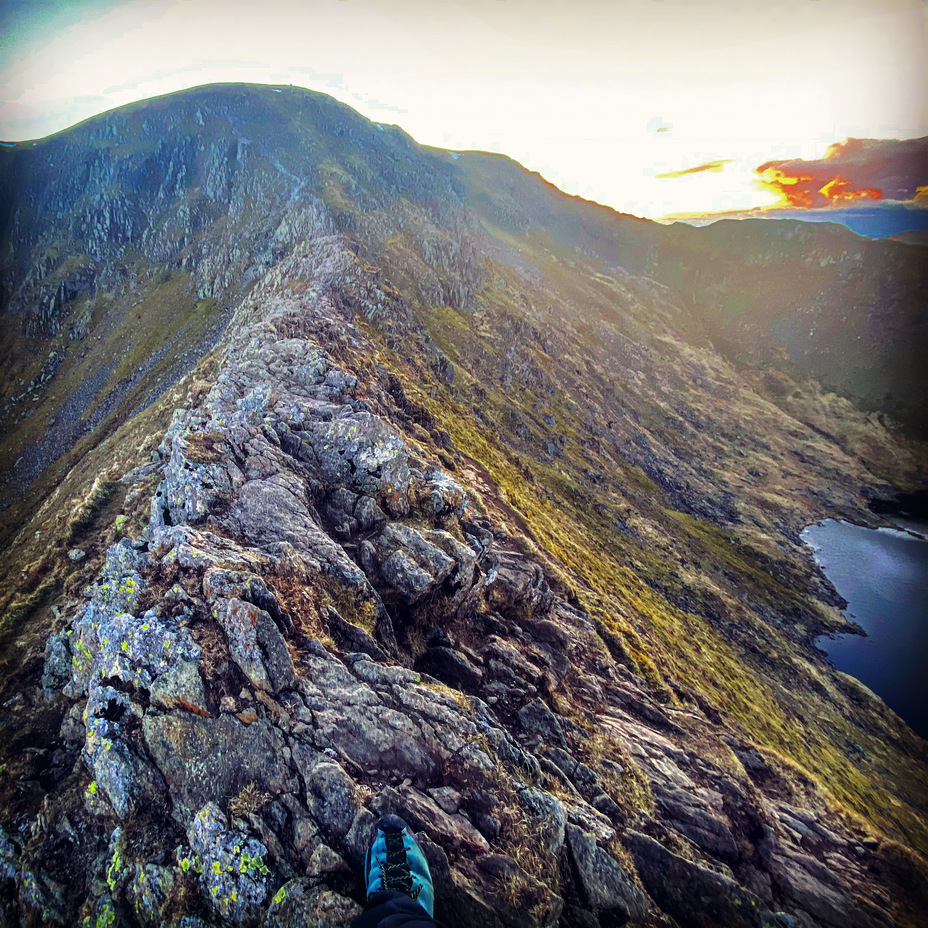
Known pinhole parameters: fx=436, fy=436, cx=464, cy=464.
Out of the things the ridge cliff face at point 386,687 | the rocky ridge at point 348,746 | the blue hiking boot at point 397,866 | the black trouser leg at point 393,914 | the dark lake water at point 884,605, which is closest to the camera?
the black trouser leg at point 393,914

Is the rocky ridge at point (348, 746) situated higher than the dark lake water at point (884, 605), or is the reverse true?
the rocky ridge at point (348, 746)

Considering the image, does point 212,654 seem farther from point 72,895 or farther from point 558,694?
point 558,694

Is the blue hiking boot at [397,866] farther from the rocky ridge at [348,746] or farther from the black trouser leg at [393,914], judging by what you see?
the rocky ridge at [348,746]

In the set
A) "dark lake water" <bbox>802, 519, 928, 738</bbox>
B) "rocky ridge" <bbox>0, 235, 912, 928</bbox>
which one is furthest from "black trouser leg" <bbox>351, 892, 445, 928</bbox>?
"dark lake water" <bbox>802, 519, 928, 738</bbox>

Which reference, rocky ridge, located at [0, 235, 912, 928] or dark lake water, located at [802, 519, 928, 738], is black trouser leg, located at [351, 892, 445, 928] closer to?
rocky ridge, located at [0, 235, 912, 928]

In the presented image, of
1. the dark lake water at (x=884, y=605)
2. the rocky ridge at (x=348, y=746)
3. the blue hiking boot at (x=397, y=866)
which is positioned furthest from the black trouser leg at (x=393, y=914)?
the dark lake water at (x=884, y=605)

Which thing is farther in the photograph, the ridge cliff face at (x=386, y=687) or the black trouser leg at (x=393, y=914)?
the ridge cliff face at (x=386, y=687)

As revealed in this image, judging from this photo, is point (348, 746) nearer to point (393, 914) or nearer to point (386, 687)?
point (386, 687)
